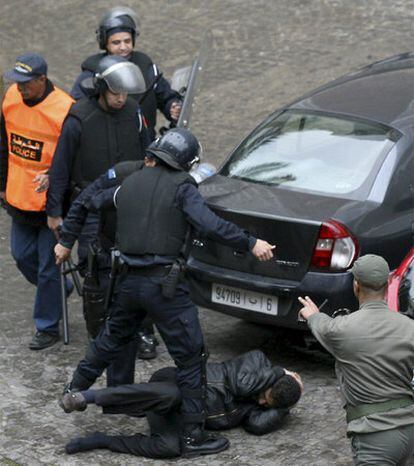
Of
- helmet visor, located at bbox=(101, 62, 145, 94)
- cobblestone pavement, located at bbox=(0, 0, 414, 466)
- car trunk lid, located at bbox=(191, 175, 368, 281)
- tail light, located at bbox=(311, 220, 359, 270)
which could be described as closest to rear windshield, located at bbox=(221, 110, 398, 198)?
car trunk lid, located at bbox=(191, 175, 368, 281)

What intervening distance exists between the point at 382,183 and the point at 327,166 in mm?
440

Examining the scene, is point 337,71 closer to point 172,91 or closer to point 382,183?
point 172,91

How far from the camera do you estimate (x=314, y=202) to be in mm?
7504

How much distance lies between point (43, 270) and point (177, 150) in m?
2.01

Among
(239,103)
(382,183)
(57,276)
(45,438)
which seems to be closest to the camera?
(45,438)

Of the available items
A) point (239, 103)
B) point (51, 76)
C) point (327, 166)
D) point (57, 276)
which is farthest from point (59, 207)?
point (51, 76)

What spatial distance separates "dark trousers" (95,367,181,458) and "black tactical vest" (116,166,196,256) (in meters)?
0.72

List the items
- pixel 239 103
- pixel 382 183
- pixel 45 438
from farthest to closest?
pixel 239 103 → pixel 382 183 → pixel 45 438

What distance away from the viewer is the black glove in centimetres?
661

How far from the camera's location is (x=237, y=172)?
8211mm

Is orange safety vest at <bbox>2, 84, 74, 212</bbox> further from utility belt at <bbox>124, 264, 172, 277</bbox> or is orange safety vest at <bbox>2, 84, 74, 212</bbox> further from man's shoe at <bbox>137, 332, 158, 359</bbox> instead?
utility belt at <bbox>124, 264, 172, 277</bbox>

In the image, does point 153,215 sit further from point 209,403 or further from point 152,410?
point 209,403

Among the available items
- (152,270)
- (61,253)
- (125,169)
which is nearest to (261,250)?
(152,270)

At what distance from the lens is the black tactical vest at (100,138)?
7617 mm
